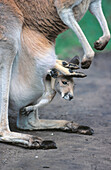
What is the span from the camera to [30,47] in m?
2.94

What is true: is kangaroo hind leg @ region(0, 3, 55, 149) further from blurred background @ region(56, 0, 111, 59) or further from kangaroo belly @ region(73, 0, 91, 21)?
blurred background @ region(56, 0, 111, 59)

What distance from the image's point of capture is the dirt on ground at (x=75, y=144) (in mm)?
2299

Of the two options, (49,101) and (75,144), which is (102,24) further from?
(75,144)

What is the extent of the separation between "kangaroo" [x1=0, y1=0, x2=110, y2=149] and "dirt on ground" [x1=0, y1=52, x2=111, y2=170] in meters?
0.14

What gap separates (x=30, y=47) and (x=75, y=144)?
0.91 m

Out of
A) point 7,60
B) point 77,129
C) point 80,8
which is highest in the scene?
point 80,8

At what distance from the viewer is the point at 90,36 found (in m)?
7.82

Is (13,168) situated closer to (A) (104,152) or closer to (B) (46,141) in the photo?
(B) (46,141)

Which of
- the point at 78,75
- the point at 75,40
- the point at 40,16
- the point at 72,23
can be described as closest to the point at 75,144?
the point at 78,75

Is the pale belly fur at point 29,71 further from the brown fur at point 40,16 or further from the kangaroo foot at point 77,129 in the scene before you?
the kangaroo foot at point 77,129

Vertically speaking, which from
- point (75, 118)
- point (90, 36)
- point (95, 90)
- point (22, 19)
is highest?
point (90, 36)

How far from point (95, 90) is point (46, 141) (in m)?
2.57

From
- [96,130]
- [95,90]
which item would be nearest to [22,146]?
[96,130]

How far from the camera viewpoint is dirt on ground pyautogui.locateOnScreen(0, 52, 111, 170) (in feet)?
7.54
